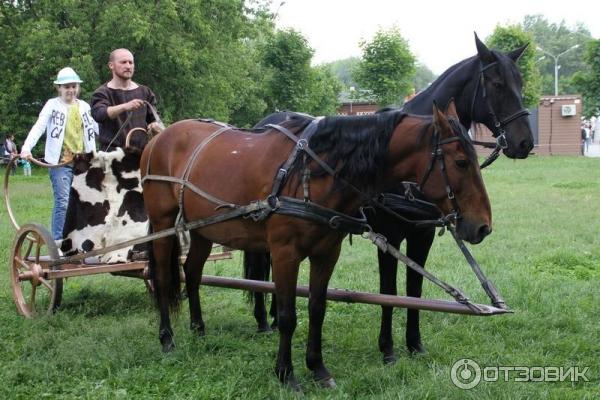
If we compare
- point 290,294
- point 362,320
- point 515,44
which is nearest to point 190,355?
point 290,294

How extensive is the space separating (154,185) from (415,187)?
212 cm

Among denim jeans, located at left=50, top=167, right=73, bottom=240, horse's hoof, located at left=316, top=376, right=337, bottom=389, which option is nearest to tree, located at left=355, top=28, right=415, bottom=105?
denim jeans, located at left=50, top=167, right=73, bottom=240

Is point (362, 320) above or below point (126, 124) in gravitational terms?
below

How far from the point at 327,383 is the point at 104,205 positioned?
2.67m

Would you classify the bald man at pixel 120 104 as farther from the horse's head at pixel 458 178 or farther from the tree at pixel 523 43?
the tree at pixel 523 43

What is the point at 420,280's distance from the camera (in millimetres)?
4547

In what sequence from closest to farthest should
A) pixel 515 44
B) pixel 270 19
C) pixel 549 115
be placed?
1. pixel 515 44
2. pixel 270 19
3. pixel 549 115

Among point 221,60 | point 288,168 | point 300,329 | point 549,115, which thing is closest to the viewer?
point 288,168

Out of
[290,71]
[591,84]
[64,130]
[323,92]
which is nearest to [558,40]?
[323,92]

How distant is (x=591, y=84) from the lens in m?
17.9

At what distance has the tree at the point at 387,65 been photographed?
79.7ft

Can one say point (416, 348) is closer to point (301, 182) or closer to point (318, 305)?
point (318, 305)

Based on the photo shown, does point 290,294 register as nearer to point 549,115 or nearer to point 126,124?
point 126,124

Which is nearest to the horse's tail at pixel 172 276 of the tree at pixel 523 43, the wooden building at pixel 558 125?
the tree at pixel 523 43
